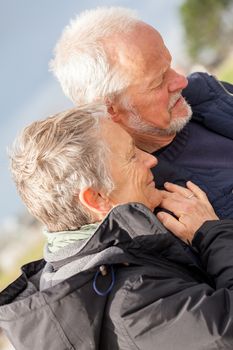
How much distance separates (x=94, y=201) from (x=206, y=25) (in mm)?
62897

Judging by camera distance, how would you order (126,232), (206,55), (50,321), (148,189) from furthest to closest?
(206,55) < (148,189) < (126,232) < (50,321)

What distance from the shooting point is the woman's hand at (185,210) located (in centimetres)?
300

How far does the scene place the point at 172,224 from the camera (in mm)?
3037

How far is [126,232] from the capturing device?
265 centimetres

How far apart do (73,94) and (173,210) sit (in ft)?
2.94

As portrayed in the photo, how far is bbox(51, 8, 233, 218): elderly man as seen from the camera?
3.33 meters

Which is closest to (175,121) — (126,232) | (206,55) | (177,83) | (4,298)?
(177,83)

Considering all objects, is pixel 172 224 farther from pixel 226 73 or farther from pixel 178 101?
pixel 226 73

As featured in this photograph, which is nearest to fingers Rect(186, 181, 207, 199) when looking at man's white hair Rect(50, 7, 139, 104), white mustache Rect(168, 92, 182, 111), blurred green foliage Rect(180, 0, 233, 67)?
white mustache Rect(168, 92, 182, 111)

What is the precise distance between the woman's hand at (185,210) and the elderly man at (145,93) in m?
0.15

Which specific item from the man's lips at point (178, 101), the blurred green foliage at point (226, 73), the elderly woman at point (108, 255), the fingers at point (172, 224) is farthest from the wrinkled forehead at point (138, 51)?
the blurred green foliage at point (226, 73)

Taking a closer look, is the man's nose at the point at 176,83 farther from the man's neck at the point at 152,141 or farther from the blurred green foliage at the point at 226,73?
the blurred green foliage at the point at 226,73

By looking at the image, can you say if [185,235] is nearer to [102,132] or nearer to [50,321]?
[102,132]

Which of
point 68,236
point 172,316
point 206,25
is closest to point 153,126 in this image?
point 68,236
